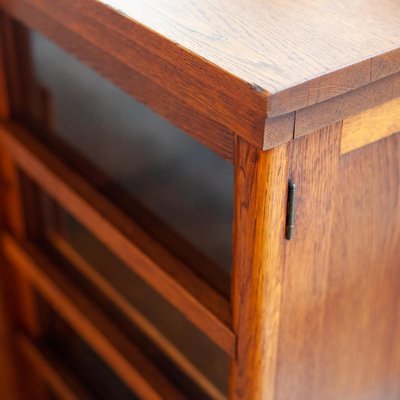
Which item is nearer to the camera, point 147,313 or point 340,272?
point 340,272

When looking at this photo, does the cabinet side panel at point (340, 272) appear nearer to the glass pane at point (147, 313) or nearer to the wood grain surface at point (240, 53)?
the wood grain surface at point (240, 53)

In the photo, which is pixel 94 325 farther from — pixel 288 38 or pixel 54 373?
pixel 288 38

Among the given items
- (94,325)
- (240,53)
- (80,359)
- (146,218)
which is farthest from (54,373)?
(240,53)

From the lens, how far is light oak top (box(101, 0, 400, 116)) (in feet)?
1.53

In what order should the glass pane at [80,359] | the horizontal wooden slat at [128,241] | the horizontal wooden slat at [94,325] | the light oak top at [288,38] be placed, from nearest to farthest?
the light oak top at [288,38] → the horizontal wooden slat at [128,241] → the horizontal wooden slat at [94,325] → the glass pane at [80,359]

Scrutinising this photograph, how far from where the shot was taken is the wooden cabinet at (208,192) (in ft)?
1.65

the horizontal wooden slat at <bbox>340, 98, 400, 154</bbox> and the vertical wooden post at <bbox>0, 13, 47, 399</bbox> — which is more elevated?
the horizontal wooden slat at <bbox>340, 98, 400, 154</bbox>

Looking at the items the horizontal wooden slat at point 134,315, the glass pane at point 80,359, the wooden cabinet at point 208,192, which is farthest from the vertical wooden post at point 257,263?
the glass pane at point 80,359

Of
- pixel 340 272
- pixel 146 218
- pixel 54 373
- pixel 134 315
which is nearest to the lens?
pixel 340 272

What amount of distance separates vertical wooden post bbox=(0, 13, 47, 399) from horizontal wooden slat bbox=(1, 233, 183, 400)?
36 millimetres

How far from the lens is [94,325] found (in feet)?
2.73

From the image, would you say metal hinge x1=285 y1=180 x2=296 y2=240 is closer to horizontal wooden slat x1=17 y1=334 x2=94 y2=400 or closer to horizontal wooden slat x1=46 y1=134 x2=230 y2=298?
horizontal wooden slat x1=46 y1=134 x2=230 y2=298

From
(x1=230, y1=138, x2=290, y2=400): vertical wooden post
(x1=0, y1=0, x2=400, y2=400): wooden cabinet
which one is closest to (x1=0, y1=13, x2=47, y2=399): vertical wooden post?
(x1=0, y1=0, x2=400, y2=400): wooden cabinet

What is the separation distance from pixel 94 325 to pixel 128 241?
178mm
